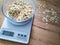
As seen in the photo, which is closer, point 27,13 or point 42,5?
point 27,13

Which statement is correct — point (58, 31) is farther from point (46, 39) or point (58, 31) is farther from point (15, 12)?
point (15, 12)

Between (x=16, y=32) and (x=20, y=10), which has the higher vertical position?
(x=20, y=10)

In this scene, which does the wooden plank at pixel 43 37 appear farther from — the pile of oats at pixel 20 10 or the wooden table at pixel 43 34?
the pile of oats at pixel 20 10

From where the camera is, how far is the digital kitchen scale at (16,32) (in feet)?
2.73

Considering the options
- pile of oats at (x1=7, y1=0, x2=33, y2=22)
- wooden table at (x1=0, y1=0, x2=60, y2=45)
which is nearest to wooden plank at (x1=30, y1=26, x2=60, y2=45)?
wooden table at (x1=0, y1=0, x2=60, y2=45)

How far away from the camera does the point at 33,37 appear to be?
865mm

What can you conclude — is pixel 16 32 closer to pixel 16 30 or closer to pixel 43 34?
pixel 16 30

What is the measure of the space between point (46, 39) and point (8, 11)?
0.92ft

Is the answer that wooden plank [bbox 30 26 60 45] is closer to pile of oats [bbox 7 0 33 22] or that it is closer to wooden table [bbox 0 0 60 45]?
wooden table [bbox 0 0 60 45]

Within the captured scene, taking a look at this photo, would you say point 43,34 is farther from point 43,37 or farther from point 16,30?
point 16,30

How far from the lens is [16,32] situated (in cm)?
84

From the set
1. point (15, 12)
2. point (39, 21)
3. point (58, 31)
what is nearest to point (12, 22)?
point (15, 12)

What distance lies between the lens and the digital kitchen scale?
2.73 feet

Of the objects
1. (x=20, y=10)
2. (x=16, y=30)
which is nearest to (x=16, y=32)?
(x=16, y=30)
